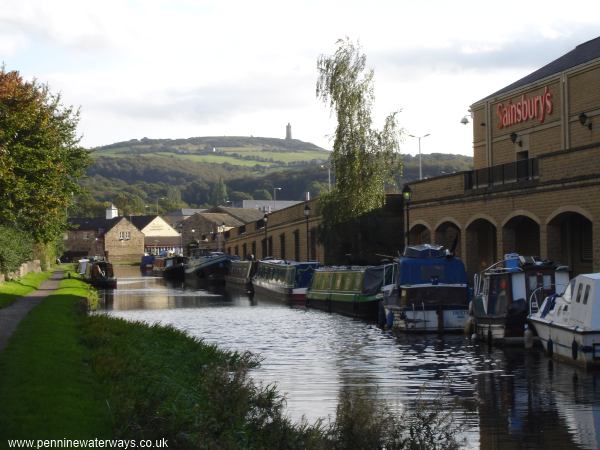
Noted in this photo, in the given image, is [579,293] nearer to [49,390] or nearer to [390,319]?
[390,319]

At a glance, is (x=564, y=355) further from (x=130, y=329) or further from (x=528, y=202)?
(x=528, y=202)

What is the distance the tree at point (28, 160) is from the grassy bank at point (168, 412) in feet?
87.7

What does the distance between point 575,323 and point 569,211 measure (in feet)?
46.7

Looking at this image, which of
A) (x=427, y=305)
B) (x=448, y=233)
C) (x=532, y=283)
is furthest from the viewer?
(x=448, y=233)

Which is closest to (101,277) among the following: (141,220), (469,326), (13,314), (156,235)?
(13,314)

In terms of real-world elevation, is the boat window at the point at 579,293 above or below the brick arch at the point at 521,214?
below

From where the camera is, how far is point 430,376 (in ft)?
79.4

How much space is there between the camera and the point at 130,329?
2664 centimetres

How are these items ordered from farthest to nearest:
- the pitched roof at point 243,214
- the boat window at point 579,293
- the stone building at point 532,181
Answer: the pitched roof at point 243,214 → the stone building at point 532,181 → the boat window at point 579,293

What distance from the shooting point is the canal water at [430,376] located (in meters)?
17.5

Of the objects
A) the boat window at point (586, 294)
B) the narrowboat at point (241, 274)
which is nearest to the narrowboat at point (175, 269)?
the narrowboat at point (241, 274)

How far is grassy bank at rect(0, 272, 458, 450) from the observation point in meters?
12.2

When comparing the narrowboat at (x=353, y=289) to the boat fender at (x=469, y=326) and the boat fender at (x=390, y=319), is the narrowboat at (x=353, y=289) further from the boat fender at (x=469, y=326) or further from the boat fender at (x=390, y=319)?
the boat fender at (x=469, y=326)

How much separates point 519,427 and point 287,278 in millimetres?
43640
